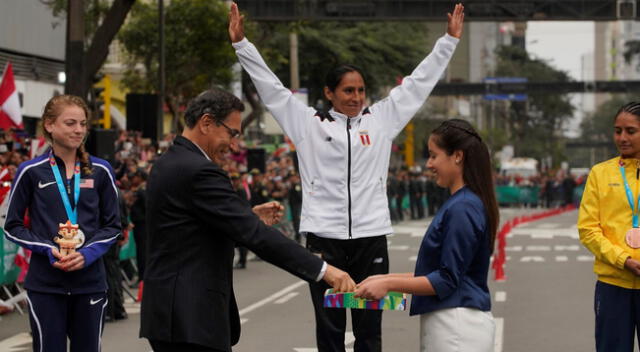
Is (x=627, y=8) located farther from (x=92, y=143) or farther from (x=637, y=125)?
(x=637, y=125)

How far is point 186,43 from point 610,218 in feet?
Answer: 96.8

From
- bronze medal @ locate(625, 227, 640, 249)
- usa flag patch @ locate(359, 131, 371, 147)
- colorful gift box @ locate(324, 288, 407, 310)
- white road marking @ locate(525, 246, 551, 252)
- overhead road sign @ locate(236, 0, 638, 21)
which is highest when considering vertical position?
overhead road sign @ locate(236, 0, 638, 21)

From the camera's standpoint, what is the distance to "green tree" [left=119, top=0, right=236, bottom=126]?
35.7m

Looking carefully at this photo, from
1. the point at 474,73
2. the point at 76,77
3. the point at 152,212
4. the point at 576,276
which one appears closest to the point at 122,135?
the point at 76,77

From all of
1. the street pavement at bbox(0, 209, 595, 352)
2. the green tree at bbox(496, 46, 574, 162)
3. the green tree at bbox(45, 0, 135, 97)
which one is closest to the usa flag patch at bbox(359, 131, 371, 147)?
the street pavement at bbox(0, 209, 595, 352)

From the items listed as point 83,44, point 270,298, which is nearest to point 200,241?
point 270,298

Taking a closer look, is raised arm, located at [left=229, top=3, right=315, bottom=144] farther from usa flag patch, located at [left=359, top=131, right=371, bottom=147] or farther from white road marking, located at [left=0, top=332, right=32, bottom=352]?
white road marking, located at [left=0, top=332, right=32, bottom=352]

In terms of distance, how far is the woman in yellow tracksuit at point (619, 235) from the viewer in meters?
7.27

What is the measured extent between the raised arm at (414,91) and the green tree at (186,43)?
89.4 feet

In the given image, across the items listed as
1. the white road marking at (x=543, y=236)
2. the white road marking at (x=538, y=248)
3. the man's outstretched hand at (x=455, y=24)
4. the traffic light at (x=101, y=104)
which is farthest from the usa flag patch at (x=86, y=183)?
the white road marking at (x=543, y=236)

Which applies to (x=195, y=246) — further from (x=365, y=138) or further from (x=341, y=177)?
(x=365, y=138)

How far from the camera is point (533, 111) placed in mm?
129875

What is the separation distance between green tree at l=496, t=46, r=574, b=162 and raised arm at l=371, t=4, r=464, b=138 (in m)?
117

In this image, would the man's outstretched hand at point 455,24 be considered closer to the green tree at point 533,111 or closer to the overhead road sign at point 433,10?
the overhead road sign at point 433,10
